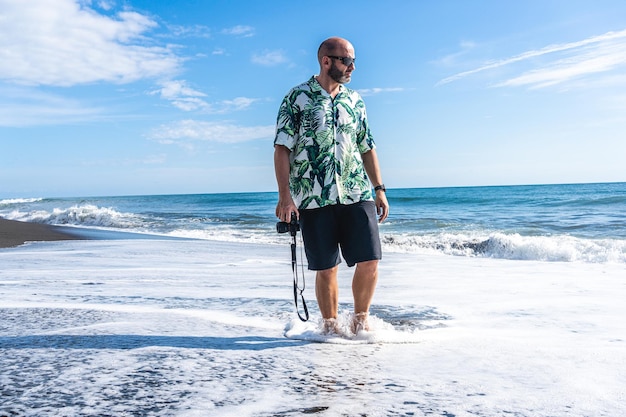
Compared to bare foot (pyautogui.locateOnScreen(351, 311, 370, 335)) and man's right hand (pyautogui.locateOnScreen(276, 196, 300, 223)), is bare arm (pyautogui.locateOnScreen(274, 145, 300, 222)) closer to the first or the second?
man's right hand (pyautogui.locateOnScreen(276, 196, 300, 223))

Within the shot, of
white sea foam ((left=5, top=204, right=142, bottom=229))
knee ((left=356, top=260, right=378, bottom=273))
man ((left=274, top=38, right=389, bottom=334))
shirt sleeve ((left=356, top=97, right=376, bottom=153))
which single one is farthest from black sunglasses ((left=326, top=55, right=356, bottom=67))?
white sea foam ((left=5, top=204, right=142, bottom=229))

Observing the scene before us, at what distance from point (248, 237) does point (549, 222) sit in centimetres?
1242

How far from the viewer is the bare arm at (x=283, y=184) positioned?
3.12 meters

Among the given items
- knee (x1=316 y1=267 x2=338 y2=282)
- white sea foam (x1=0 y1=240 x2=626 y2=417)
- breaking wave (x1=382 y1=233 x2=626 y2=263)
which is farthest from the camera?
breaking wave (x1=382 y1=233 x2=626 y2=263)

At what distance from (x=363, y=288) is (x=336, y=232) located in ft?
1.23

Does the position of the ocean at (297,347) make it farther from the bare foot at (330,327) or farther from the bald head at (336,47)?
the bald head at (336,47)

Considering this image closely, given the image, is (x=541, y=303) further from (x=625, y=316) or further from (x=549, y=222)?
(x=549, y=222)

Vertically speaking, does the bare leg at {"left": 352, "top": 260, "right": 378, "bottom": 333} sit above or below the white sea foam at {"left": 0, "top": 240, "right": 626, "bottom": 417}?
above

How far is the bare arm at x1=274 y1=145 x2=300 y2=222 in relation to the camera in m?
3.12

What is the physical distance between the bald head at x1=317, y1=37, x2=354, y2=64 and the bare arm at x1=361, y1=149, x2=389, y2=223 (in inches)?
24.7

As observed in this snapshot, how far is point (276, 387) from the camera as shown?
7.99 ft

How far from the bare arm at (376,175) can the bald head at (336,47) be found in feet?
2.06

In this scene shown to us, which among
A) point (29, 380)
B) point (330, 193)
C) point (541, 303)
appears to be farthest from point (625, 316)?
point (29, 380)

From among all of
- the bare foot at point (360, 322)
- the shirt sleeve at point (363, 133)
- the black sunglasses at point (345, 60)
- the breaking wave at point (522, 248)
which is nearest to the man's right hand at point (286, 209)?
the shirt sleeve at point (363, 133)
